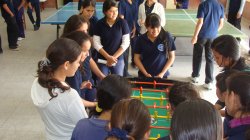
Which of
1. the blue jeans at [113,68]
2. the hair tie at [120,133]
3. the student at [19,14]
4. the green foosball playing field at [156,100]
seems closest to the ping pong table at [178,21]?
the student at [19,14]

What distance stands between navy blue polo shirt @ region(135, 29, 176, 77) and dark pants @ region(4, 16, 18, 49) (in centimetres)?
408

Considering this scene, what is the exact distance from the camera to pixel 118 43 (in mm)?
3643

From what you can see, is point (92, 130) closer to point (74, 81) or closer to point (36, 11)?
point (74, 81)

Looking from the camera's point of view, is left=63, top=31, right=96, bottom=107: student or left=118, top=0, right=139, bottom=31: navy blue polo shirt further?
left=118, top=0, right=139, bottom=31: navy blue polo shirt

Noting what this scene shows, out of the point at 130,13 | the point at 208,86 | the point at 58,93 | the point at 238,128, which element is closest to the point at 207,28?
the point at 208,86

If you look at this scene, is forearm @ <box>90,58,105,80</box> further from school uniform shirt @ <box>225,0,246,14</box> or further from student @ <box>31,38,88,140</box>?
school uniform shirt @ <box>225,0,246,14</box>

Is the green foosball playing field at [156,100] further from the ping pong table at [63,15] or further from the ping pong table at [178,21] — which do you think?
the ping pong table at [63,15]

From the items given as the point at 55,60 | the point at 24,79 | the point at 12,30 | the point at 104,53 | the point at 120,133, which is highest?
the point at 55,60

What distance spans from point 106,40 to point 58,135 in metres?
1.81

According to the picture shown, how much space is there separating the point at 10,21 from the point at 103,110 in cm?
540

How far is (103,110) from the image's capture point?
68.8 inches

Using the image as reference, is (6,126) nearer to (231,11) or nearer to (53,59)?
(53,59)

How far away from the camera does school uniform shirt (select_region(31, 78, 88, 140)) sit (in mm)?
1842

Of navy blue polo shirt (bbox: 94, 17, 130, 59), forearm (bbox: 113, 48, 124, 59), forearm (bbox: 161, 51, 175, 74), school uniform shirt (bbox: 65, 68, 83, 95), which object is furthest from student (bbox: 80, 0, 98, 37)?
school uniform shirt (bbox: 65, 68, 83, 95)
